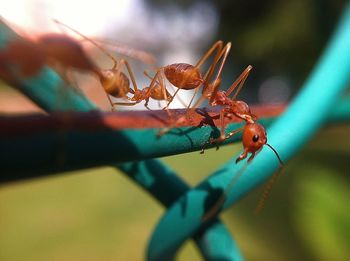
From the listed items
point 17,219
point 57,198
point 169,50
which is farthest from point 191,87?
point 169,50

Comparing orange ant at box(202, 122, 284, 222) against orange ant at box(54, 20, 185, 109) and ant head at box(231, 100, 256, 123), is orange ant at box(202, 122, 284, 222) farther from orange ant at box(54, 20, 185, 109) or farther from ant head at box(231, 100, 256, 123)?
orange ant at box(54, 20, 185, 109)

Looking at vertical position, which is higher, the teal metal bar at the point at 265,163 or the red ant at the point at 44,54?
the red ant at the point at 44,54

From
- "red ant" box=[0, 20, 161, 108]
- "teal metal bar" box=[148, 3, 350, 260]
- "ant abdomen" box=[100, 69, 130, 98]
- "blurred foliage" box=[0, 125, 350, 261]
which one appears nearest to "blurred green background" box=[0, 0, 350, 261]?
"blurred foliage" box=[0, 125, 350, 261]

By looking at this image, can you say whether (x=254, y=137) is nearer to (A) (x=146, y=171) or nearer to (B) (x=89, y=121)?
(A) (x=146, y=171)

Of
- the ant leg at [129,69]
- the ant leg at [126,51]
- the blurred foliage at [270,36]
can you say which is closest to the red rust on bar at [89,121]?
the ant leg at [126,51]

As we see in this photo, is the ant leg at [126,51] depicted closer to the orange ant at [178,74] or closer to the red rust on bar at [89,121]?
the orange ant at [178,74]

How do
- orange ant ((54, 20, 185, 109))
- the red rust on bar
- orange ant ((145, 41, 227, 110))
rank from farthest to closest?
1. orange ant ((145, 41, 227, 110))
2. orange ant ((54, 20, 185, 109))
3. the red rust on bar

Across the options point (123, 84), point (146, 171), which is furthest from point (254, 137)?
point (123, 84)
